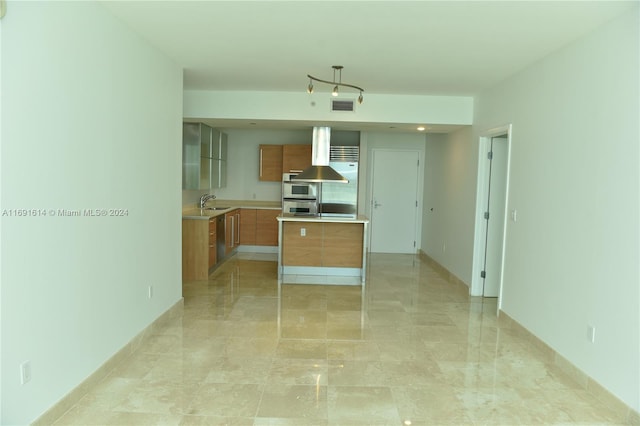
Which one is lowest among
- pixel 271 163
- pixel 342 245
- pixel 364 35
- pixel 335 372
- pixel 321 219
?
pixel 335 372

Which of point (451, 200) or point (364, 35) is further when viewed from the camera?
point (451, 200)

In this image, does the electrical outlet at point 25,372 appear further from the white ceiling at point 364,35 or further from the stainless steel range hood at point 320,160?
the stainless steel range hood at point 320,160

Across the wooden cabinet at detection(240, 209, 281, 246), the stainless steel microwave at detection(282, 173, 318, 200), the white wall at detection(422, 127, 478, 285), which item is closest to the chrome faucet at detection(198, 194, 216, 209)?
the wooden cabinet at detection(240, 209, 281, 246)

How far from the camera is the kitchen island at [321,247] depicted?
20.9 ft

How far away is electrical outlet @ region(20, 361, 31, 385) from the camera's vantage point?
2.27 metres

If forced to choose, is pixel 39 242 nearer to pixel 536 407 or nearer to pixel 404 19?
pixel 404 19

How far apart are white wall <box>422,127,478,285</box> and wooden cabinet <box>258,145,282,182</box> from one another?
278 cm

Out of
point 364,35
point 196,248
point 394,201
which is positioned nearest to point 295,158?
point 394,201

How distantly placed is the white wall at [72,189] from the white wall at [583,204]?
338cm

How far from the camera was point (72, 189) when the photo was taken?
8.79 feet

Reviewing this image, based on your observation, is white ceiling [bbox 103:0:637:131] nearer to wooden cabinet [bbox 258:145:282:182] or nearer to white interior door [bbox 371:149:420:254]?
wooden cabinet [bbox 258:145:282:182]

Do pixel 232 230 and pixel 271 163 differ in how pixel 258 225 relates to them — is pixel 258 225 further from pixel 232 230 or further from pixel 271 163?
pixel 271 163

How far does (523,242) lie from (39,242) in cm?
393

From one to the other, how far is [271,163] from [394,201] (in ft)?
8.13
